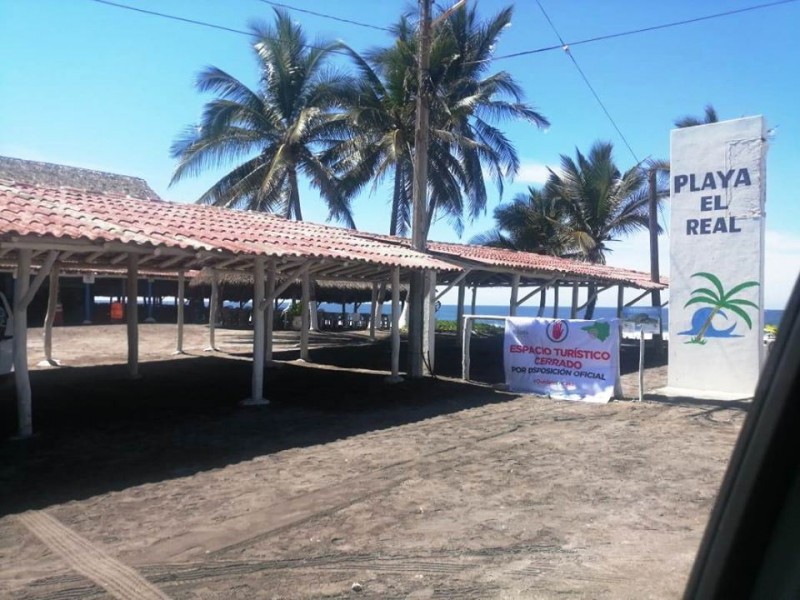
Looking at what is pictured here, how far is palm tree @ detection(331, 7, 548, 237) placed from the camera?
21.9 meters

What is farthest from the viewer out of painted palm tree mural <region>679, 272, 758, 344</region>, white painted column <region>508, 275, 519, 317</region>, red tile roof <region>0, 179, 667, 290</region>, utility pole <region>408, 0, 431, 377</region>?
white painted column <region>508, 275, 519, 317</region>

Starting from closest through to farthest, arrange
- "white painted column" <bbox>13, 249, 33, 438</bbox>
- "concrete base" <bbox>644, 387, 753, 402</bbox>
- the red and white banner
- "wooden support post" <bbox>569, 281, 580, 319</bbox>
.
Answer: "white painted column" <bbox>13, 249, 33, 438</bbox>, the red and white banner, "concrete base" <bbox>644, 387, 753, 402</bbox>, "wooden support post" <bbox>569, 281, 580, 319</bbox>

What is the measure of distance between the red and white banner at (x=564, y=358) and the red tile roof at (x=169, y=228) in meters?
2.44

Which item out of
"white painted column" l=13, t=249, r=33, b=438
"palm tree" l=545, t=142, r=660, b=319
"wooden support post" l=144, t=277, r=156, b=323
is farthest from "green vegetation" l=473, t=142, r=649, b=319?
"white painted column" l=13, t=249, r=33, b=438

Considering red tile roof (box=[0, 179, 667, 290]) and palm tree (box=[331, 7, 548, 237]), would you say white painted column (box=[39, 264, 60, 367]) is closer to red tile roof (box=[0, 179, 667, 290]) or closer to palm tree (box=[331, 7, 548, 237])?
red tile roof (box=[0, 179, 667, 290])

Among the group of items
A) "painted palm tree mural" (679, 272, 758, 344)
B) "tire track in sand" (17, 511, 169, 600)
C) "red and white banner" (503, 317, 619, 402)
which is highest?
"painted palm tree mural" (679, 272, 758, 344)

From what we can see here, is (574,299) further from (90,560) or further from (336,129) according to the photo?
(90,560)

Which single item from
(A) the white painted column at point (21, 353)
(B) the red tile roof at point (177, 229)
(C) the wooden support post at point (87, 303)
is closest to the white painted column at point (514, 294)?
(B) the red tile roof at point (177, 229)

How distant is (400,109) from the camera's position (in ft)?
73.8

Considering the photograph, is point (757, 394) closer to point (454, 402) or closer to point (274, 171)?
point (454, 402)

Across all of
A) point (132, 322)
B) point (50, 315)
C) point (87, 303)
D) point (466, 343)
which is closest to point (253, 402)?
point (132, 322)

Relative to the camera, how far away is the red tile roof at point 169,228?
8805 mm

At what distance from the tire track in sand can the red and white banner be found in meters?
9.17

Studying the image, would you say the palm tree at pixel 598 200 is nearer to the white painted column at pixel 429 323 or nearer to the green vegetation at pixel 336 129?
the green vegetation at pixel 336 129
